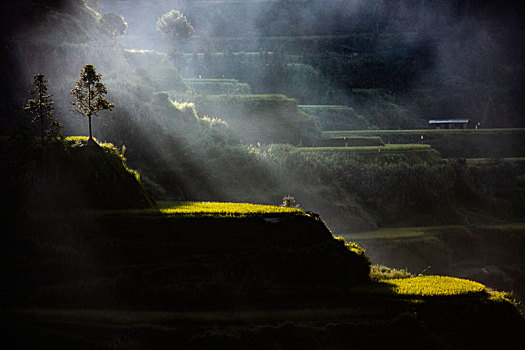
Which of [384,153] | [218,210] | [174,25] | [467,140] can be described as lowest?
[218,210]

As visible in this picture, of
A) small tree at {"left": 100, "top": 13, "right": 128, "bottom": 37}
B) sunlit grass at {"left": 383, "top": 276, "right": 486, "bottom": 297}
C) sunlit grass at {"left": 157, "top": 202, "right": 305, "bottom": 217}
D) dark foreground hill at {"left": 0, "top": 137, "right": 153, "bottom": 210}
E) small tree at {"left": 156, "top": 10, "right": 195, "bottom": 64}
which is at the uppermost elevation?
small tree at {"left": 156, "top": 10, "right": 195, "bottom": 64}

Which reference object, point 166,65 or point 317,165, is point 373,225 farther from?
point 166,65

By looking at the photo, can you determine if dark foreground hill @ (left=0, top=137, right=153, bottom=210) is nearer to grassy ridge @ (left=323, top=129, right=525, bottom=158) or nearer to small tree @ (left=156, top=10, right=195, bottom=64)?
grassy ridge @ (left=323, top=129, right=525, bottom=158)

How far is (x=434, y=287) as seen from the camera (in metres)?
14.2

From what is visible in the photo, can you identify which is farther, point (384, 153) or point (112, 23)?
point (384, 153)

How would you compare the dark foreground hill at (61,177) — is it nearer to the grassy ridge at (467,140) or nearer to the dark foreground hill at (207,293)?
the dark foreground hill at (207,293)

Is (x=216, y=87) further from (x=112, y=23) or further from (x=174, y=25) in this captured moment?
(x=112, y=23)

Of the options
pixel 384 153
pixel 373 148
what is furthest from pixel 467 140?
pixel 373 148

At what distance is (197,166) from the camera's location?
2350 cm

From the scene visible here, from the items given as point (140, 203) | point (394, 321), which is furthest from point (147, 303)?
point (394, 321)

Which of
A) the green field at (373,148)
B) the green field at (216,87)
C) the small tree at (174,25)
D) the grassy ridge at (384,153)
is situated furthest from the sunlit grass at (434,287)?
the small tree at (174,25)

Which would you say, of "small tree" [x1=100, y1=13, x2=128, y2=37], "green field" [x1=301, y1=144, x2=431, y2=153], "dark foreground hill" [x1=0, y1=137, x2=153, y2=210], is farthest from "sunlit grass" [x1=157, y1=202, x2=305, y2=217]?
"small tree" [x1=100, y1=13, x2=128, y2=37]

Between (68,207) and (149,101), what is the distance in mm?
11061

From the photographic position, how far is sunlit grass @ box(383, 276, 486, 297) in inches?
536
